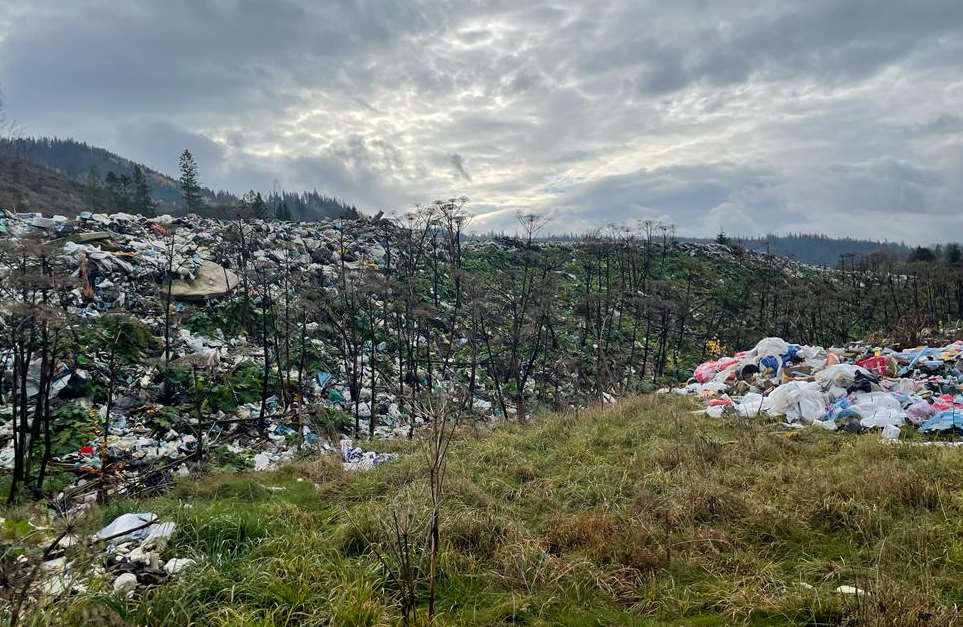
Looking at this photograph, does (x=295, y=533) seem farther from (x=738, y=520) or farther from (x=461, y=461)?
(x=738, y=520)

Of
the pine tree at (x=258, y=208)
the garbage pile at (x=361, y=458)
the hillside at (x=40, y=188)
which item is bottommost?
the garbage pile at (x=361, y=458)

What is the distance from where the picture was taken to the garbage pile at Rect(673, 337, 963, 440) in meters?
5.68

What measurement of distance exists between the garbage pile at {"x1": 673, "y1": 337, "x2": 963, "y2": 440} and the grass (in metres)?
1.10

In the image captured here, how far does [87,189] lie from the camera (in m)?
39.3

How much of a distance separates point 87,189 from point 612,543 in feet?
162

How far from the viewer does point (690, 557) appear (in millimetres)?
3137

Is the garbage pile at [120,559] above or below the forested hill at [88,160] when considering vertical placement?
below

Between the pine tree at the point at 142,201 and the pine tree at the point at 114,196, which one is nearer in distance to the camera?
the pine tree at the point at 114,196

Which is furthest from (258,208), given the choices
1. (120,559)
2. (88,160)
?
(88,160)

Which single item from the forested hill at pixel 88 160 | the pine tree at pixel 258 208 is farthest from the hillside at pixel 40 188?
the forested hill at pixel 88 160

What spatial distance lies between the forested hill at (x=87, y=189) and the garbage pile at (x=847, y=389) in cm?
1794

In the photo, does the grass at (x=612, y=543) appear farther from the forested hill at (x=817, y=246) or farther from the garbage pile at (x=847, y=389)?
the forested hill at (x=817, y=246)

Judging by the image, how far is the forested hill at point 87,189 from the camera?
32062 mm

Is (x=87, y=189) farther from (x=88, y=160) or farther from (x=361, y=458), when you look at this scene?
(x=88, y=160)
